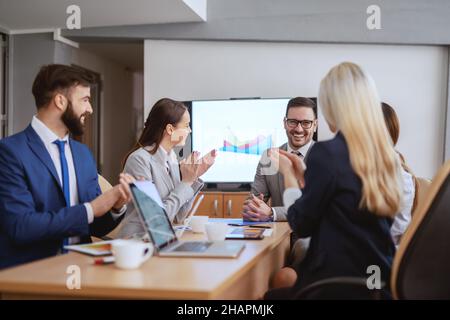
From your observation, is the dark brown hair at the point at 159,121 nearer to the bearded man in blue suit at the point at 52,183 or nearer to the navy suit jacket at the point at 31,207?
the bearded man in blue suit at the point at 52,183

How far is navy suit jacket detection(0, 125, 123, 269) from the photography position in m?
1.83

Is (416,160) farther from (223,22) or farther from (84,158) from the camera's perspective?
(84,158)

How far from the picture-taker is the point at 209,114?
5.22m

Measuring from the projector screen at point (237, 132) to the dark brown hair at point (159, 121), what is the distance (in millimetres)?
2258

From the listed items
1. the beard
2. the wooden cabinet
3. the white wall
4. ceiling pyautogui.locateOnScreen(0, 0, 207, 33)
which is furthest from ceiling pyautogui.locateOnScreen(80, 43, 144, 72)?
the beard

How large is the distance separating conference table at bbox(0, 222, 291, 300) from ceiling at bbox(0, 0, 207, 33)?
371 cm

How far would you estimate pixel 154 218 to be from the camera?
71.4 inches

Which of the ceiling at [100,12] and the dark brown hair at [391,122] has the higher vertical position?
the ceiling at [100,12]

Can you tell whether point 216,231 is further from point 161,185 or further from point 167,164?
point 167,164

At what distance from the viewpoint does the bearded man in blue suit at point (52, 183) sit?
1853mm

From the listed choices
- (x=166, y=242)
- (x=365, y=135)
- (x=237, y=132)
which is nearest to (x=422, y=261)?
(x=365, y=135)

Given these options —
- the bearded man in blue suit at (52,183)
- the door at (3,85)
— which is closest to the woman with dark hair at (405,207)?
the bearded man in blue suit at (52,183)

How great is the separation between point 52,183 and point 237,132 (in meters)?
3.25

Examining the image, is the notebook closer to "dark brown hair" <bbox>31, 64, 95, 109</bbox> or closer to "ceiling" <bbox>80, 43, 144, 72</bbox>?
"dark brown hair" <bbox>31, 64, 95, 109</bbox>
